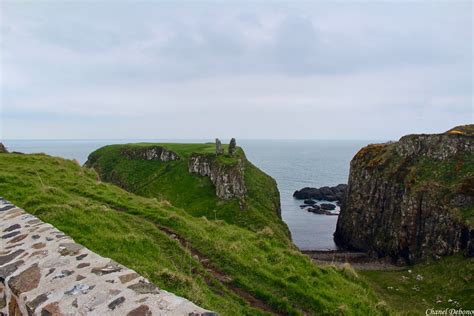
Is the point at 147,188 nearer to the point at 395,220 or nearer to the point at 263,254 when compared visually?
the point at 395,220

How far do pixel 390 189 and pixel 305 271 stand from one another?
56451 millimetres

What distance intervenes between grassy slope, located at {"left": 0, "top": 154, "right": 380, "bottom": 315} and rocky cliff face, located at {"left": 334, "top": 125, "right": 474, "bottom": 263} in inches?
1675

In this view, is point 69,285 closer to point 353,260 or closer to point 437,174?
point 353,260

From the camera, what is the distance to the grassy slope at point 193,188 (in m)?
64.7

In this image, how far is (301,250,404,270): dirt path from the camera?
5947 centimetres

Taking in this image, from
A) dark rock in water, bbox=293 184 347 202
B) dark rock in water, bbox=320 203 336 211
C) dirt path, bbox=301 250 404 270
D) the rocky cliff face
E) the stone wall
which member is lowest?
dirt path, bbox=301 250 404 270

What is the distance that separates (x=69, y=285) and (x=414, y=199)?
6469 centimetres

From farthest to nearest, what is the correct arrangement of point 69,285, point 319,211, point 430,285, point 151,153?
1. point 319,211
2. point 151,153
3. point 430,285
4. point 69,285

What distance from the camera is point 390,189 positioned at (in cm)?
6806

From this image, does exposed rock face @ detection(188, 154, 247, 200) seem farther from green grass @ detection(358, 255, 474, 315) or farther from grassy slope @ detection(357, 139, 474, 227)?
grassy slope @ detection(357, 139, 474, 227)

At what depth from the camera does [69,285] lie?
656 centimetres

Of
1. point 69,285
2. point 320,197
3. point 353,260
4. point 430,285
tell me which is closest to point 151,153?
point 353,260

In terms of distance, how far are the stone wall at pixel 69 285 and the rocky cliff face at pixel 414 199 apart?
55995mm

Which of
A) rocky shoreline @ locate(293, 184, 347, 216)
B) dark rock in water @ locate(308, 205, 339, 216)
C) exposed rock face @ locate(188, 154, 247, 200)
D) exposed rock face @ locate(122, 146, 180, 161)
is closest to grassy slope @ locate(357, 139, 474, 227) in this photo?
exposed rock face @ locate(188, 154, 247, 200)
